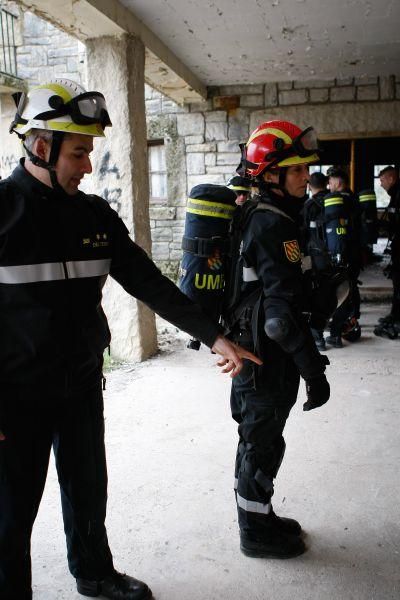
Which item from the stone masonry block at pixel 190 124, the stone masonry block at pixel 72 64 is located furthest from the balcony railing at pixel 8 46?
the stone masonry block at pixel 190 124

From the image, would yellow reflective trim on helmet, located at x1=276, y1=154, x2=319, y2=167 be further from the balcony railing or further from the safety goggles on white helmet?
the balcony railing

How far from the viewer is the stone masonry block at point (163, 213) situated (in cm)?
767

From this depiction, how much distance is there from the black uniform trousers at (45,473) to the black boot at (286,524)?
28.5 inches

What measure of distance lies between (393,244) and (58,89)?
14.6 ft

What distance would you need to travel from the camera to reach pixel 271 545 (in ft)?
7.32

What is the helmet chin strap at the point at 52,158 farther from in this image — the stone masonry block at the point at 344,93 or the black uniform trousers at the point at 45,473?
the stone masonry block at the point at 344,93

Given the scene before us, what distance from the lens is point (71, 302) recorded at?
66.9 inches

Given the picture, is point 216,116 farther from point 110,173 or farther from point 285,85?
point 110,173

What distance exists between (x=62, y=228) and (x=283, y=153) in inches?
35.8

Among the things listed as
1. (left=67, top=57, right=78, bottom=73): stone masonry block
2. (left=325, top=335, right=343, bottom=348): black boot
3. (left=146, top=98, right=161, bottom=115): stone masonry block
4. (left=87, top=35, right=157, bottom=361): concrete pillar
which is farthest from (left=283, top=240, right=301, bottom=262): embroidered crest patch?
(left=67, top=57, right=78, bottom=73): stone masonry block

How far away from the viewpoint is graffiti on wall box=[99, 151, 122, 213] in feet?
15.8

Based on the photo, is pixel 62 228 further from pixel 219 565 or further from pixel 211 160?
pixel 211 160

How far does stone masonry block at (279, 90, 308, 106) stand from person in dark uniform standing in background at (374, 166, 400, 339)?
1863 mm

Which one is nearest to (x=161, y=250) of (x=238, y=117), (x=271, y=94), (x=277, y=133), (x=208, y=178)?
(x=208, y=178)
